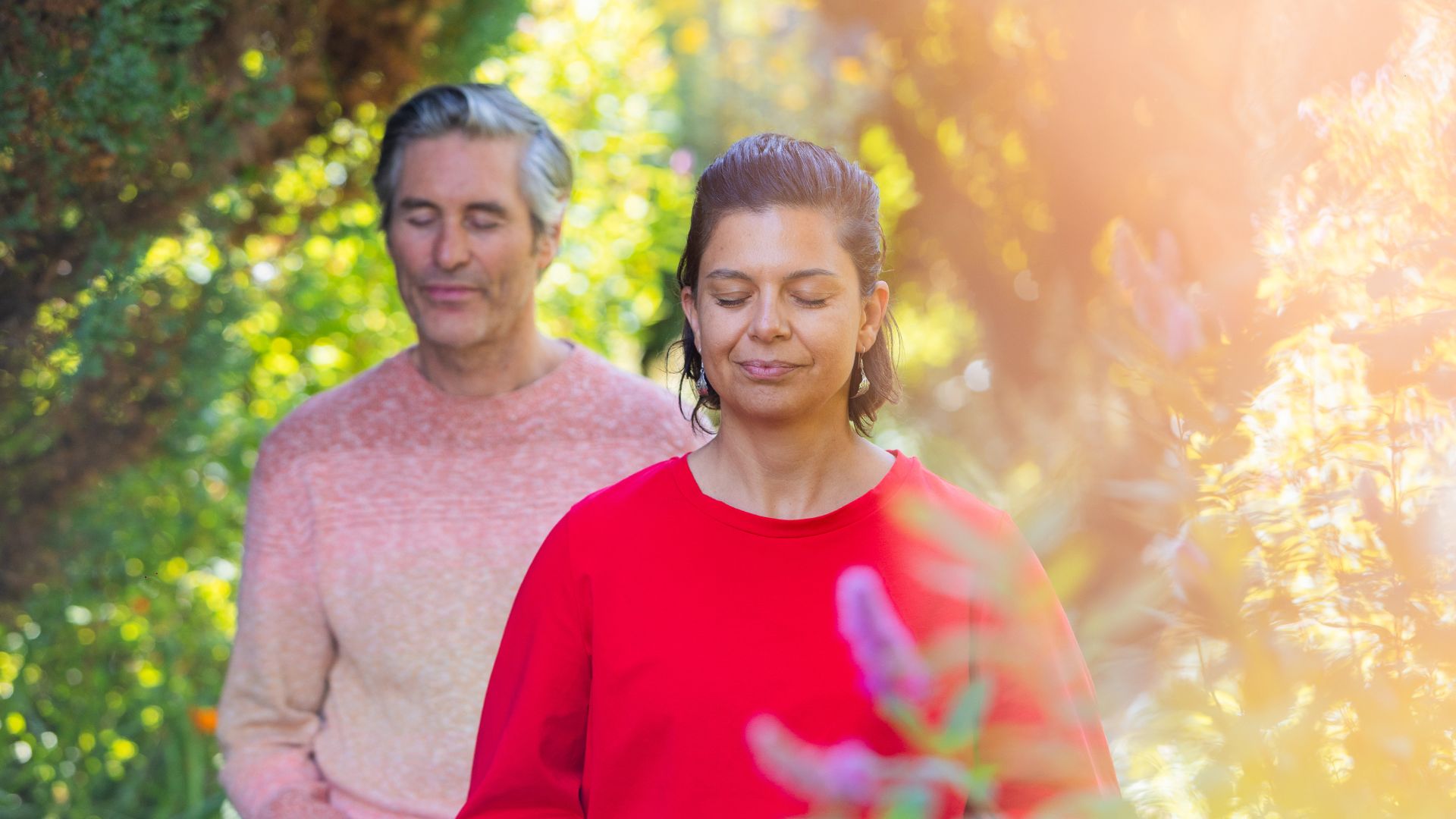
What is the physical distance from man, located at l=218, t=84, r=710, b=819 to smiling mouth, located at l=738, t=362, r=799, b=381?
934 millimetres

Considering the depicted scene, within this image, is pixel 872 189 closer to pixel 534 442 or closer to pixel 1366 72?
pixel 1366 72

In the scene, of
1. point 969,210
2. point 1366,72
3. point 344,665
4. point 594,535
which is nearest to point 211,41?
Answer: point 344,665

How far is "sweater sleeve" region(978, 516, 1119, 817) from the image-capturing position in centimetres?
59

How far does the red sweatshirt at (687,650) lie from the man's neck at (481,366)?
87cm

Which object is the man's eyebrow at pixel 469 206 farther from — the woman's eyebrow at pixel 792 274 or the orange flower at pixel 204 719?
the orange flower at pixel 204 719

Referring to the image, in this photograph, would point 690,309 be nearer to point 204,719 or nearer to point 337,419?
point 337,419

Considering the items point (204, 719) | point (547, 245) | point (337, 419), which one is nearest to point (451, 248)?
point (547, 245)

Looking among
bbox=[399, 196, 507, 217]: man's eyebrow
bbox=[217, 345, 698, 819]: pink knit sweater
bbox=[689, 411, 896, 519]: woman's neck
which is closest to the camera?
bbox=[689, 411, 896, 519]: woman's neck

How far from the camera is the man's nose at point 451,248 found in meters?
2.29

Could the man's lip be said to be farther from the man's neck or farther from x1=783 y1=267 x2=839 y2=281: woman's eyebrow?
x1=783 y1=267 x2=839 y2=281: woman's eyebrow

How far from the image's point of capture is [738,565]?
151cm

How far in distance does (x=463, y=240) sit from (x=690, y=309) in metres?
0.85

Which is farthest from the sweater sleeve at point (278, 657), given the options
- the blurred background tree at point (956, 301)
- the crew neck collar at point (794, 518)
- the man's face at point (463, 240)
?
the crew neck collar at point (794, 518)

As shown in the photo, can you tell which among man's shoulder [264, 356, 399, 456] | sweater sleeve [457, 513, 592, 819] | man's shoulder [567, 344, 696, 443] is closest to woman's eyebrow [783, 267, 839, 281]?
sweater sleeve [457, 513, 592, 819]
